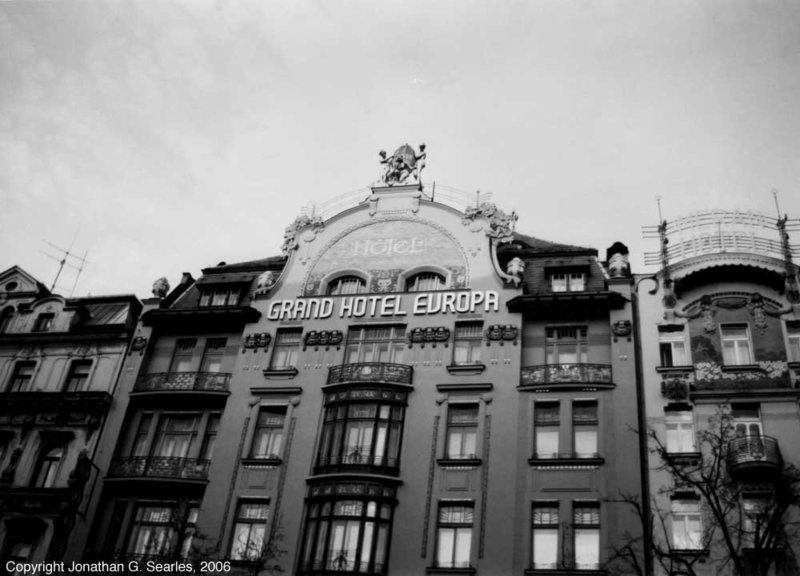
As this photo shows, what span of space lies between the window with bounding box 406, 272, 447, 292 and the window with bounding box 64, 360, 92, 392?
51.6ft

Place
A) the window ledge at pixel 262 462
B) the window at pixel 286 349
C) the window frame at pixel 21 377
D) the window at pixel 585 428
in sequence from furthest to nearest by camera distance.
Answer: the window frame at pixel 21 377, the window at pixel 286 349, the window ledge at pixel 262 462, the window at pixel 585 428

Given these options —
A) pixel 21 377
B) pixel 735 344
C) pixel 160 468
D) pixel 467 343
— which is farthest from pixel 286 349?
pixel 735 344

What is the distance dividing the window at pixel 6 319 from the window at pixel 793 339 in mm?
36390

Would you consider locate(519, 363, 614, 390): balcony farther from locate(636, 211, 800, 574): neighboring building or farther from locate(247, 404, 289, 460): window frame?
locate(247, 404, 289, 460): window frame

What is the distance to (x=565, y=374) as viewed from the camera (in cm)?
3509

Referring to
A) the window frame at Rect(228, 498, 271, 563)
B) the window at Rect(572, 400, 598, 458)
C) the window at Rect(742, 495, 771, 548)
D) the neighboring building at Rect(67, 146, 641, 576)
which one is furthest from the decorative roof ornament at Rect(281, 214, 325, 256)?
the window at Rect(742, 495, 771, 548)

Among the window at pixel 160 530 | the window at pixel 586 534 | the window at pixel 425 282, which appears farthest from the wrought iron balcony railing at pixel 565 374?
the window at pixel 160 530

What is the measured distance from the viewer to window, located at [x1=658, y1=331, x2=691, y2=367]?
114 feet

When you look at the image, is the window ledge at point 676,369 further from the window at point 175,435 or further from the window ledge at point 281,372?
the window at point 175,435

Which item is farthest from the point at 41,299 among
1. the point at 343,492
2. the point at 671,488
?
the point at 671,488

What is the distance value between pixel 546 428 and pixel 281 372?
11.8 meters

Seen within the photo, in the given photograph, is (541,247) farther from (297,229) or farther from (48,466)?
(48,466)

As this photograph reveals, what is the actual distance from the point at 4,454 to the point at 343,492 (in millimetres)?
16522

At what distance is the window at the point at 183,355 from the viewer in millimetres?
40531
